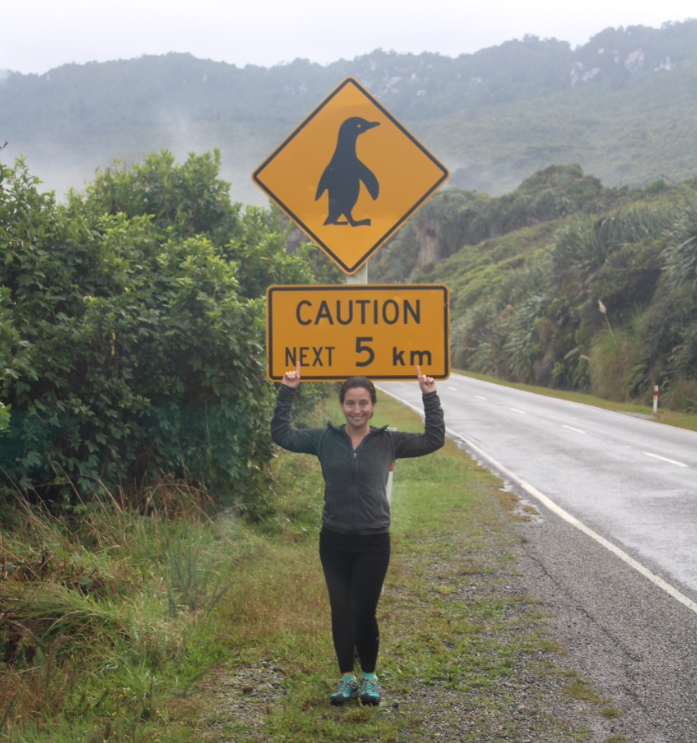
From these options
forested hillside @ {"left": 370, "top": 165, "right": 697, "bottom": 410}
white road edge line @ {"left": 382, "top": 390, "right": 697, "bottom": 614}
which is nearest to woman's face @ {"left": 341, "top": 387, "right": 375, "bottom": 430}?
white road edge line @ {"left": 382, "top": 390, "right": 697, "bottom": 614}

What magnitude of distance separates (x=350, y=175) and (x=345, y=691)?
2.70 meters

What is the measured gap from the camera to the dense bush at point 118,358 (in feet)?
22.5

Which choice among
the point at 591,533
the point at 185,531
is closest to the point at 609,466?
the point at 591,533

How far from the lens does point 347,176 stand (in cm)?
505

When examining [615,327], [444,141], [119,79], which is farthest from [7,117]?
[615,327]

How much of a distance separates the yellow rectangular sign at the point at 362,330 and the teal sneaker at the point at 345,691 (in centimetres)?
153

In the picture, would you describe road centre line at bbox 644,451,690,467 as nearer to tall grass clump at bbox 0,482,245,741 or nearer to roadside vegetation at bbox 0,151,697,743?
roadside vegetation at bbox 0,151,697,743

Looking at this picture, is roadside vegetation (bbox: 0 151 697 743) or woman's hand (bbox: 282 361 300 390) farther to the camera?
woman's hand (bbox: 282 361 300 390)

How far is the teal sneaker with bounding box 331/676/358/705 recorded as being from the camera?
4621 millimetres

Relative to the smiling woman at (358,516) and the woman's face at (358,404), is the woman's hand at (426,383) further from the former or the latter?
the woman's face at (358,404)

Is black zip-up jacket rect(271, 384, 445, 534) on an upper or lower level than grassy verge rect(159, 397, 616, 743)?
upper

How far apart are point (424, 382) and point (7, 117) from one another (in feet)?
392

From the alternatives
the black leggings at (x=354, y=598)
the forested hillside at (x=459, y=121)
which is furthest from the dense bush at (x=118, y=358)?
the forested hillside at (x=459, y=121)

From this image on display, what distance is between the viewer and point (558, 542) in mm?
8758
